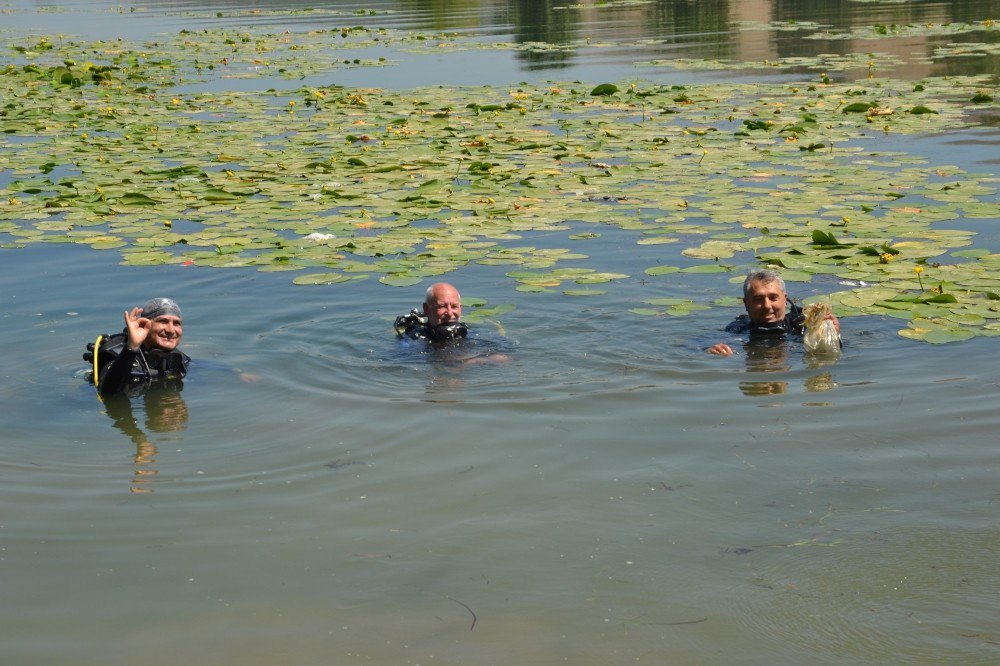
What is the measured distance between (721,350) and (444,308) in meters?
1.69

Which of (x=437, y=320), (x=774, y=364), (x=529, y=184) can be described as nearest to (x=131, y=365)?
(x=437, y=320)

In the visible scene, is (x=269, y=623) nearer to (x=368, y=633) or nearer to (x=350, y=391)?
(x=368, y=633)

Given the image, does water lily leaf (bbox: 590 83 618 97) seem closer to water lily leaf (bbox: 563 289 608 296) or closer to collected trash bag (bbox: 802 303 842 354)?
water lily leaf (bbox: 563 289 608 296)

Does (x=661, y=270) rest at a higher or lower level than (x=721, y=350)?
higher

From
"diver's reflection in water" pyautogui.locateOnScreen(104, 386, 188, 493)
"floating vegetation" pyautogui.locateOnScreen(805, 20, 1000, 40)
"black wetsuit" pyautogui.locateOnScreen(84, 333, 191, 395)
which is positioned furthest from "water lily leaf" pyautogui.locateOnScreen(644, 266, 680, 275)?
"floating vegetation" pyautogui.locateOnScreen(805, 20, 1000, 40)

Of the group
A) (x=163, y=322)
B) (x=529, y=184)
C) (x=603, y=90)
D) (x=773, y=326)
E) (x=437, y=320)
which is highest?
(x=603, y=90)

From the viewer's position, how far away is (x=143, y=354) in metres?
7.18

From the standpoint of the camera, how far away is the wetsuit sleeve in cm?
685

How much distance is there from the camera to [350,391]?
23.2ft

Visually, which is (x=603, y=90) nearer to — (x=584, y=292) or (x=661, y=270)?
(x=661, y=270)

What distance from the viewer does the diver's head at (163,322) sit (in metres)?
7.07

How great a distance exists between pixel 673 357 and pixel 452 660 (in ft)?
12.1

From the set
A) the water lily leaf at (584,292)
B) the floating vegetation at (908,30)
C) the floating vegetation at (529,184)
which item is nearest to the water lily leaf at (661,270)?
the floating vegetation at (529,184)

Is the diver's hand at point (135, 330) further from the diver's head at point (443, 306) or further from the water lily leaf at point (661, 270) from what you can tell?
the water lily leaf at point (661, 270)
